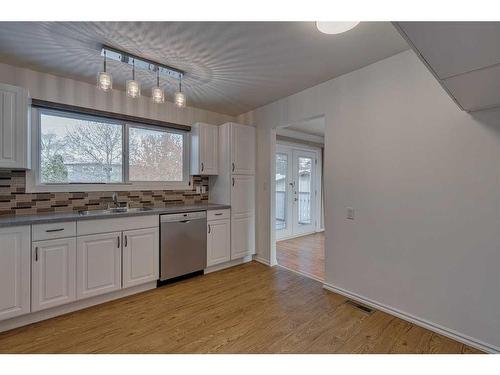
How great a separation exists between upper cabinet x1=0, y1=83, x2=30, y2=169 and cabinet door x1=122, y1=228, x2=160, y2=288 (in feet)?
3.84

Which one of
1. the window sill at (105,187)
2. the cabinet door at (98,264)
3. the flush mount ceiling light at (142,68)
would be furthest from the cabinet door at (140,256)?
the flush mount ceiling light at (142,68)

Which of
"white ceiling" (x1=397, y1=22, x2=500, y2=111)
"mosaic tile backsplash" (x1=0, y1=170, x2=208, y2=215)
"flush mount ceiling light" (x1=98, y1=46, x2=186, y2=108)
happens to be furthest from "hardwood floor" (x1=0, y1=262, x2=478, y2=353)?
"flush mount ceiling light" (x1=98, y1=46, x2=186, y2=108)

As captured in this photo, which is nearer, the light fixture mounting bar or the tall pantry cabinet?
the light fixture mounting bar

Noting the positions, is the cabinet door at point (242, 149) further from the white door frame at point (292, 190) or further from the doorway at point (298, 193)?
the white door frame at point (292, 190)

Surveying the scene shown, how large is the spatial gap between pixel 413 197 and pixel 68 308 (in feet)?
11.2

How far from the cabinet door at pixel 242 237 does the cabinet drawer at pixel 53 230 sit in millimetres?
1961

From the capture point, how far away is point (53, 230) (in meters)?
2.14

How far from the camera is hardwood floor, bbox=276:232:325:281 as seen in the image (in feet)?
11.2

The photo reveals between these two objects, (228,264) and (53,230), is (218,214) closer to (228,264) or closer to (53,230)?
(228,264)

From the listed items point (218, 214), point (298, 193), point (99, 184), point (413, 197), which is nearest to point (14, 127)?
point (99, 184)

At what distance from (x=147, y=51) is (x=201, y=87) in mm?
900

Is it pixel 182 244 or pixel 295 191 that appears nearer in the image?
pixel 182 244

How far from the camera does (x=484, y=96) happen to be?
149 centimetres

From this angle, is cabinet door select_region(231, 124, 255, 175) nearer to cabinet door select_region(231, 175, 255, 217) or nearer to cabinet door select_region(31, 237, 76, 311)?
cabinet door select_region(231, 175, 255, 217)
